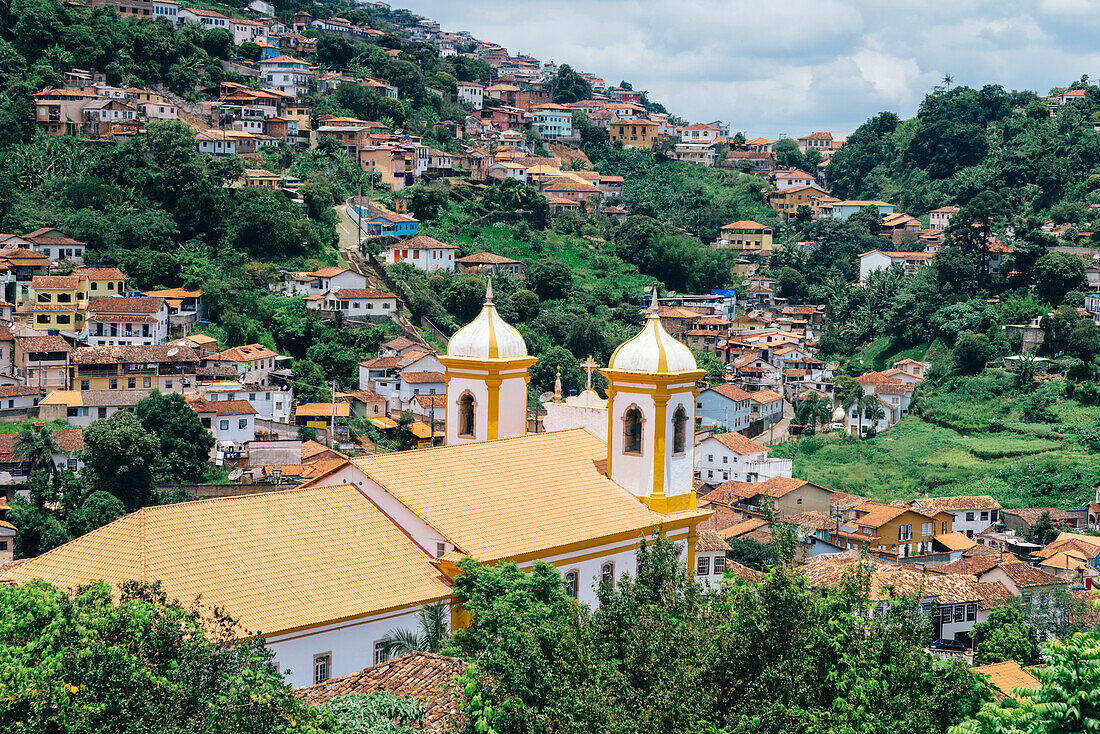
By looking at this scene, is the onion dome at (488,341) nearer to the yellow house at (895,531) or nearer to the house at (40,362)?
the yellow house at (895,531)

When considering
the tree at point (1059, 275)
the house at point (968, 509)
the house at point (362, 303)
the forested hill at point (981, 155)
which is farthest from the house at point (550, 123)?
the house at point (968, 509)

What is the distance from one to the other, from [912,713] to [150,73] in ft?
230

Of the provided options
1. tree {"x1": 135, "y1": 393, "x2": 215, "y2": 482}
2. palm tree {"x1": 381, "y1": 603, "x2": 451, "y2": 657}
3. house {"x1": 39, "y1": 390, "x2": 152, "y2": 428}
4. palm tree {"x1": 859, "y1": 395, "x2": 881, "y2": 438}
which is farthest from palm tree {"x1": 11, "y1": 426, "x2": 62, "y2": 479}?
palm tree {"x1": 859, "y1": 395, "x2": 881, "y2": 438}

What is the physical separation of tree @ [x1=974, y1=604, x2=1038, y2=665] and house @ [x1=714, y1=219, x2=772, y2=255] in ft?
196

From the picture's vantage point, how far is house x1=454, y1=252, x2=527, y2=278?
6562cm

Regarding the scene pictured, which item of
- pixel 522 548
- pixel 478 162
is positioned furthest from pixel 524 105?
pixel 522 548

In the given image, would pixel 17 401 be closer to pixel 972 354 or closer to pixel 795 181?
pixel 972 354

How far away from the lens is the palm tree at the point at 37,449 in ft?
126

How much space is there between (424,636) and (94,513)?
23252 mm

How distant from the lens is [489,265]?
65.8m

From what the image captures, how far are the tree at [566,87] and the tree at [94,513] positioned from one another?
259 ft

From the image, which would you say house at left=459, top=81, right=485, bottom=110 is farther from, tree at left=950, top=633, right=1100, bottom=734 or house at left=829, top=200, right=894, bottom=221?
tree at left=950, top=633, right=1100, bottom=734

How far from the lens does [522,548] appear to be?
661 inches

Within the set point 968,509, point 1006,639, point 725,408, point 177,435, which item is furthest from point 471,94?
point 1006,639
